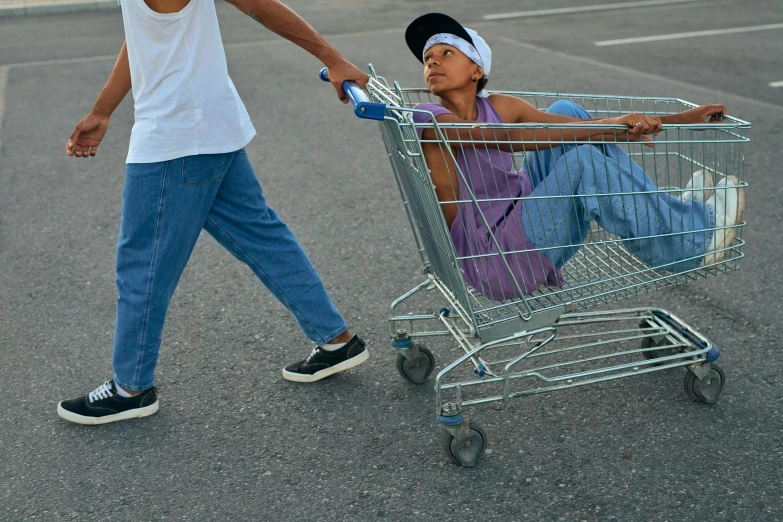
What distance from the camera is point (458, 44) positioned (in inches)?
125

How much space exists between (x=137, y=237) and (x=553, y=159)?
4.89 feet

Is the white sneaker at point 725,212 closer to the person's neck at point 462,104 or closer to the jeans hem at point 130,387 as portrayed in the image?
the person's neck at point 462,104

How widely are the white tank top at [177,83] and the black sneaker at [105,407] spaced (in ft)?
3.06

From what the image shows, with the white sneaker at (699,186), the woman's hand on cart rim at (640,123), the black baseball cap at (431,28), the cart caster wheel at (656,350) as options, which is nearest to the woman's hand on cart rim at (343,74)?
the black baseball cap at (431,28)

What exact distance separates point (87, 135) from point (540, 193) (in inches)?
68.0

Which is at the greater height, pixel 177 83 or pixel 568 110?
pixel 177 83

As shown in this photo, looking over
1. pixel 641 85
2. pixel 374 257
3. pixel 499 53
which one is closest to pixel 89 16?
pixel 499 53

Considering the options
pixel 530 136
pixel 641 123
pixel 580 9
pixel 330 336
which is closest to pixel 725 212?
pixel 641 123

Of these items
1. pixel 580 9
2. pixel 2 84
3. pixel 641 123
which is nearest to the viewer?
pixel 641 123

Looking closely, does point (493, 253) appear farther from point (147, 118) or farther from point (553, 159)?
point (147, 118)

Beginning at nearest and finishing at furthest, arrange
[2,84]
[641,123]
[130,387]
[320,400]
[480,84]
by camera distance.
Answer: [641,123], [480,84], [130,387], [320,400], [2,84]

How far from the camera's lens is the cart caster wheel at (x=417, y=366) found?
358cm

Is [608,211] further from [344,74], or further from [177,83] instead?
[177,83]

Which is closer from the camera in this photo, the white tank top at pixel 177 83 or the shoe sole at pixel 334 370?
the white tank top at pixel 177 83
